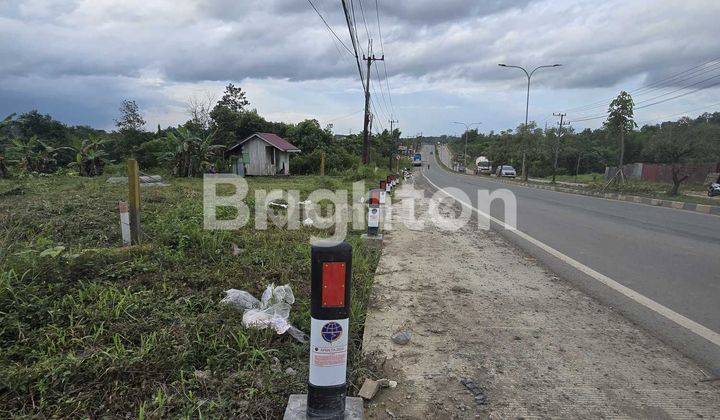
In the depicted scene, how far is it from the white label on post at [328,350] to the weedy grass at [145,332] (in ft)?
1.52

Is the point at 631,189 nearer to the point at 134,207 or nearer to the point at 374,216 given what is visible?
the point at 374,216

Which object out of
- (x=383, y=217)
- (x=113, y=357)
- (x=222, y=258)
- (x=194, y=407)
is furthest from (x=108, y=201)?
(x=194, y=407)

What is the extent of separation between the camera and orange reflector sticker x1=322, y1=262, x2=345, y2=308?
7.32ft

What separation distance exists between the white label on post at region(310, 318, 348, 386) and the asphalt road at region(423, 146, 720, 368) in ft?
12.2

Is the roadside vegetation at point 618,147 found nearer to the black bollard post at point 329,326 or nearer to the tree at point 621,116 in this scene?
the tree at point 621,116

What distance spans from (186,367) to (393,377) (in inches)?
54.9

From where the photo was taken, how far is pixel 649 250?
24.7 ft

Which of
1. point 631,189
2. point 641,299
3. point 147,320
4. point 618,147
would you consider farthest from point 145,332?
point 618,147

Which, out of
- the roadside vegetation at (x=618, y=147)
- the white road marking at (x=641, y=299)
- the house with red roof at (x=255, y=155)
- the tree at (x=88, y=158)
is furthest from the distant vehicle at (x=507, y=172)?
the white road marking at (x=641, y=299)

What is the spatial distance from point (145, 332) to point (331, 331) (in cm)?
173

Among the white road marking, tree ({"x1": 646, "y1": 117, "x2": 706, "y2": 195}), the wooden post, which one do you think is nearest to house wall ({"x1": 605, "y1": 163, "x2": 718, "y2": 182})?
tree ({"x1": 646, "y1": 117, "x2": 706, "y2": 195})

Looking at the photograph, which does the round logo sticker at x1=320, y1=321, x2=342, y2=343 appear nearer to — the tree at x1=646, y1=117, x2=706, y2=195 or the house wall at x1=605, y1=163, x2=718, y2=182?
the tree at x1=646, y1=117, x2=706, y2=195

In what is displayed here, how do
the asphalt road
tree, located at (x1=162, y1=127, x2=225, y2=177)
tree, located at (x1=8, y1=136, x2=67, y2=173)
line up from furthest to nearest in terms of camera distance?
tree, located at (x1=162, y1=127, x2=225, y2=177) < tree, located at (x1=8, y1=136, x2=67, y2=173) < the asphalt road

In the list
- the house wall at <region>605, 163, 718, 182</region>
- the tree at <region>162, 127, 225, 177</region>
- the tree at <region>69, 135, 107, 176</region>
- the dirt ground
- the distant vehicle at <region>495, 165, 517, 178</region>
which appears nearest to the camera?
the dirt ground
